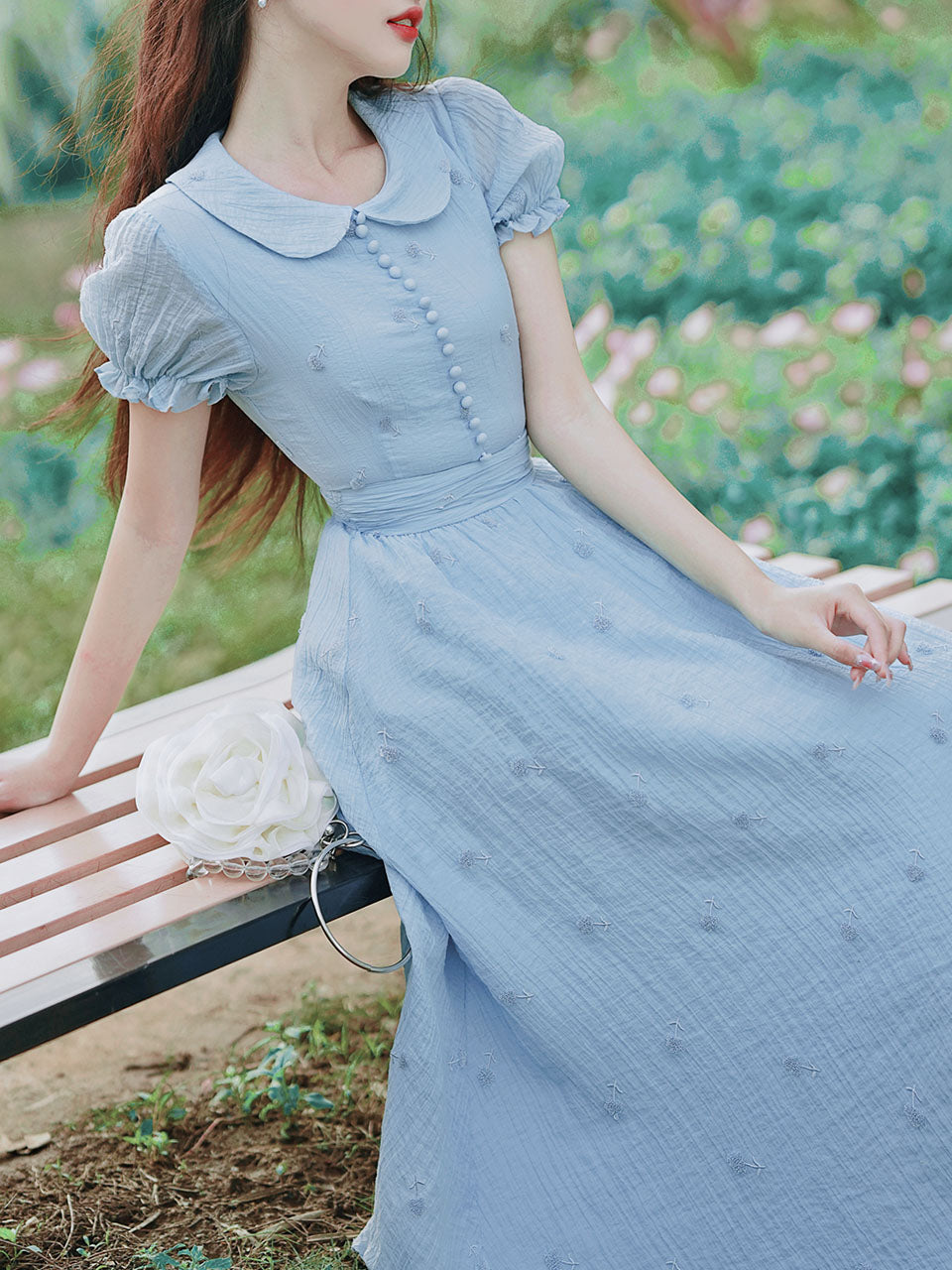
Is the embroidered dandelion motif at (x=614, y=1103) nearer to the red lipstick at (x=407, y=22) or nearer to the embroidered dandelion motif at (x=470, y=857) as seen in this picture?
the embroidered dandelion motif at (x=470, y=857)

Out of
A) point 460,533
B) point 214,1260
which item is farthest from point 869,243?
point 214,1260

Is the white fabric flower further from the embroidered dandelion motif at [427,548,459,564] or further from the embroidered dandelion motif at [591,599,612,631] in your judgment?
the embroidered dandelion motif at [591,599,612,631]

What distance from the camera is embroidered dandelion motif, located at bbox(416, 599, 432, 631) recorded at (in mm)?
1772

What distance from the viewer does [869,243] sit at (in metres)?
3.91

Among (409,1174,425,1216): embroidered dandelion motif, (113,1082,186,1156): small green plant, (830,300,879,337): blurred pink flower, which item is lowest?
(113,1082,186,1156): small green plant

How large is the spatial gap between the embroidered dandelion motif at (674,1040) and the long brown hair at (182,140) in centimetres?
100

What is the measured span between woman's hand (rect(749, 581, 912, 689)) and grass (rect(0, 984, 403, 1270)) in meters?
1.23

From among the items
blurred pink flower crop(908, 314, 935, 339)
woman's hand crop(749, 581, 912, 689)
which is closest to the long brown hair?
woman's hand crop(749, 581, 912, 689)

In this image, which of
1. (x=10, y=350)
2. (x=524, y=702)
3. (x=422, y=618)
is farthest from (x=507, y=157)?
(x=10, y=350)

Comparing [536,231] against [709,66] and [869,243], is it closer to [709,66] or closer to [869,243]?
[869,243]

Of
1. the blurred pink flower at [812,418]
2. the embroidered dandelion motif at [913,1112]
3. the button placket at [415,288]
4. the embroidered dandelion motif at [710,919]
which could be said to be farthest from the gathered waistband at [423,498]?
the blurred pink flower at [812,418]

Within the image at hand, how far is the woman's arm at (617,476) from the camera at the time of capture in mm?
1733

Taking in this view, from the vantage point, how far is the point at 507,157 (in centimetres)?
194

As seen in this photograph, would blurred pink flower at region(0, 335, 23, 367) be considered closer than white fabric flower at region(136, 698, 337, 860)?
No
